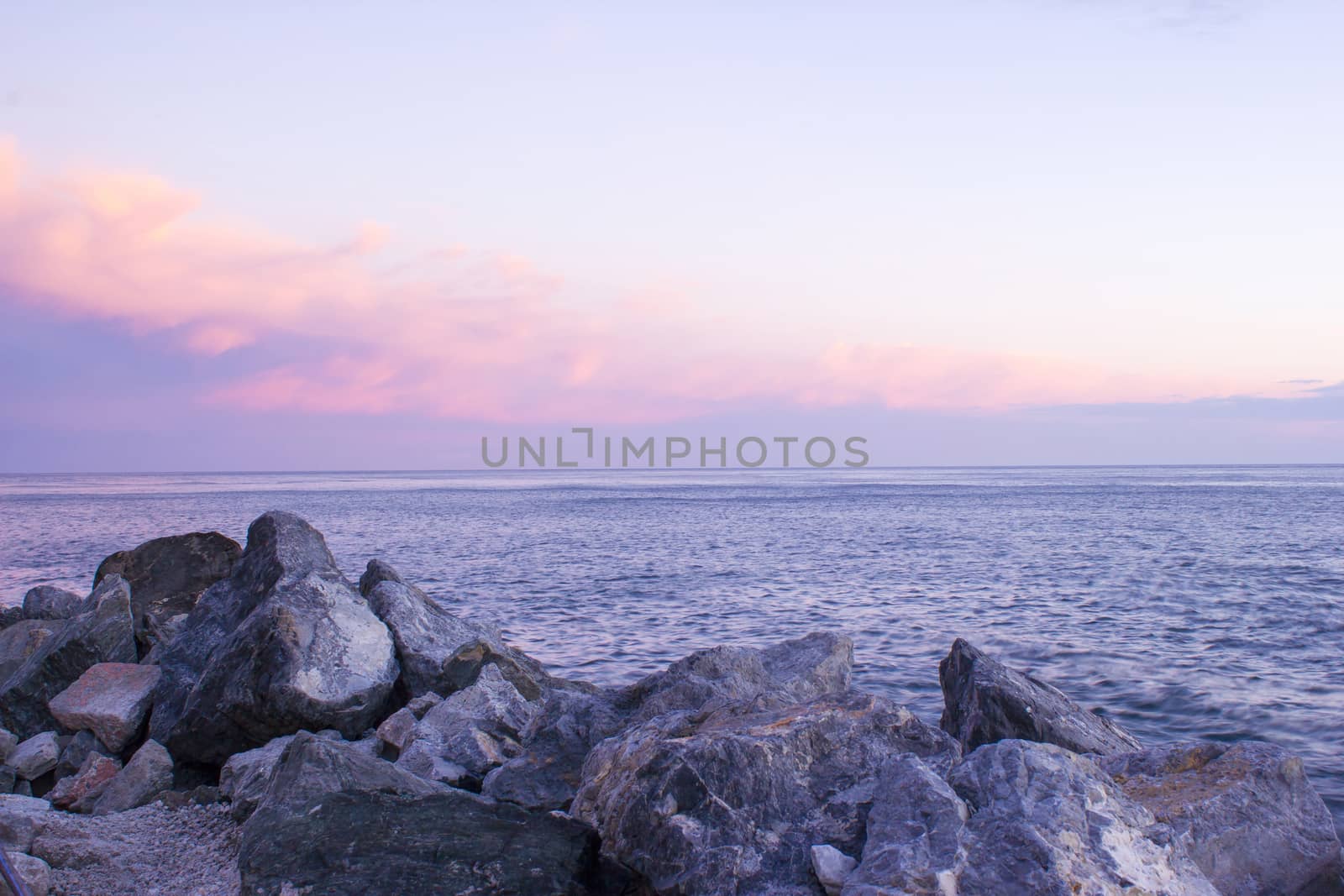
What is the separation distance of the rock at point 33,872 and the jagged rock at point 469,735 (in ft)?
9.14

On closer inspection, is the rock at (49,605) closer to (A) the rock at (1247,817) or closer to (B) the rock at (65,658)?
(B) the rock at (65,658)

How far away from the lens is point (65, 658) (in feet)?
41.1

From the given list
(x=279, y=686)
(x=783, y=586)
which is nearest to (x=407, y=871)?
(x=279, y=686)

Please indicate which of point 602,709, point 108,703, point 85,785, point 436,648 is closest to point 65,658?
point 108,703

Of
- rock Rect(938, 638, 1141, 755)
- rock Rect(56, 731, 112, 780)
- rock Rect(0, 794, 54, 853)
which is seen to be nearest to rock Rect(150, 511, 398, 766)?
rock Rect(56, 731, 112, 780)

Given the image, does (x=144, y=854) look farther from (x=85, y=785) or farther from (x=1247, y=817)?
(x=1247, y=817)

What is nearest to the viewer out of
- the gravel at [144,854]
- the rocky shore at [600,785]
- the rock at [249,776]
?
the rocky shore at [600,785]

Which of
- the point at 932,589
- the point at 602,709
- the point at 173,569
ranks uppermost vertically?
the point at 173,569

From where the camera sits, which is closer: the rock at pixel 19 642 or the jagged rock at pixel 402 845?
the jagged rock at pixel 402 845

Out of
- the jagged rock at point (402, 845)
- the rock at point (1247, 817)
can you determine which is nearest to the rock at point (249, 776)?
the jagged rock at point (402, 845)

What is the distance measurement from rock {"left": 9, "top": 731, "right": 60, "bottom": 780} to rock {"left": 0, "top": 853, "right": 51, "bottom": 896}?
4.20 meters

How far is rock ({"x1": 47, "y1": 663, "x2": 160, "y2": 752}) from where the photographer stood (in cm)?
1085

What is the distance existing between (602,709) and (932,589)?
20.8 m

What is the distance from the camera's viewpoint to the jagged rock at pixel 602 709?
7801mm
